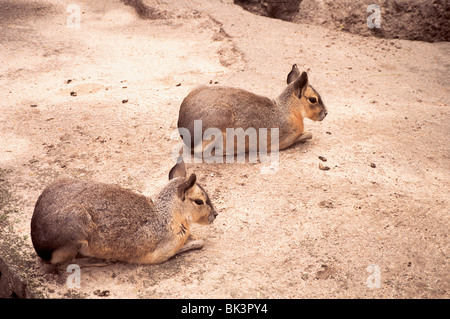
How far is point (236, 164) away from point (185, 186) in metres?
1.47

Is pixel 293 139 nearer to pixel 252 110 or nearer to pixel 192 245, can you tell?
pixel 252 110

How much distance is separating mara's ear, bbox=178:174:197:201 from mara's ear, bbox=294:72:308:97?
93.3 inches

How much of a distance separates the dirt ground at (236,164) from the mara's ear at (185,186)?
50cm

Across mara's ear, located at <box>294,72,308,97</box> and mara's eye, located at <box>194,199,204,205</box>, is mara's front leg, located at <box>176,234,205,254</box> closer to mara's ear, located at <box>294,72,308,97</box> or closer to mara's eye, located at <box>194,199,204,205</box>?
mara's eye, located at <box>194,199,204,205</box>

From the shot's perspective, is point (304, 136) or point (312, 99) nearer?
point (304, 136)

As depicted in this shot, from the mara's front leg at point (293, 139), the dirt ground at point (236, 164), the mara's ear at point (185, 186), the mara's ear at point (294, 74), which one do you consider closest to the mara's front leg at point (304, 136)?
the mara's front leg at point (293, 139)

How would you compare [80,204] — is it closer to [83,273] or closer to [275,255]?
[83,273]

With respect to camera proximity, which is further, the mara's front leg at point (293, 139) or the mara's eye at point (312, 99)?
the mara's eye at point (312, 99)

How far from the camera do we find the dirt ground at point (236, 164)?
3.85m

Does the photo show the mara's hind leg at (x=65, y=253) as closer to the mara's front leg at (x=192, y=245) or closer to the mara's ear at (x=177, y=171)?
the mara's front leg at (x=192, y=245)

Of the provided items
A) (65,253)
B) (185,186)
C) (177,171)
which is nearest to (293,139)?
(177,171)

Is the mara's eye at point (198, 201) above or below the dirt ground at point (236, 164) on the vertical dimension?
above

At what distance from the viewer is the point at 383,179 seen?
5102mm

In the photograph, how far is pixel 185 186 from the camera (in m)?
4.09
